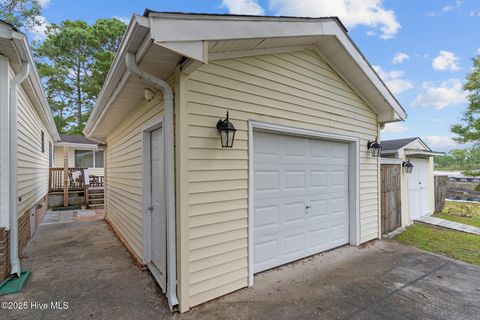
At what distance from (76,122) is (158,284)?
63.6 ft

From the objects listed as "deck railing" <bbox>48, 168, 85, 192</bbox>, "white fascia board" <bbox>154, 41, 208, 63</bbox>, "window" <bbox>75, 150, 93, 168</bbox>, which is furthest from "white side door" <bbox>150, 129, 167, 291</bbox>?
"window" <bbox>75, 150, 93, 168</bbox>

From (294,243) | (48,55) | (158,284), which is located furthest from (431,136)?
(48,55)

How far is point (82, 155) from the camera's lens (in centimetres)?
1382

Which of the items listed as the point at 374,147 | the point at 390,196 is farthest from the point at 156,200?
the point at 390,196

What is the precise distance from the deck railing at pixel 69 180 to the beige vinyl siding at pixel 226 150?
10.2 meters

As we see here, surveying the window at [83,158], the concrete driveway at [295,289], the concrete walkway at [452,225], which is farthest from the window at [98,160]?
the concrete walkway at [452,225]

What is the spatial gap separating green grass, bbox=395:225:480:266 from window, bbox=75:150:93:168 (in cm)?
1481

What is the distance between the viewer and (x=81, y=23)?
17188 millimetres

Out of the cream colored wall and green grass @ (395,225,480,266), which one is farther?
the cream colored wall

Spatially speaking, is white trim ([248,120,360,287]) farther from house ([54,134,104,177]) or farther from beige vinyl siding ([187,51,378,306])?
house ([54,134,104,177])

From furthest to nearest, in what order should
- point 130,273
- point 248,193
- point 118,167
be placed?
point 118,167, point 130,273, point 248,193

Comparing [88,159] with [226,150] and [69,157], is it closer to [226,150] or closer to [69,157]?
[69,157]

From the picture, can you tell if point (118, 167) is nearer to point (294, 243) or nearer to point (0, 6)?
point (294, 243)

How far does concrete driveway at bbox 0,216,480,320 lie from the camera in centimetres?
272
